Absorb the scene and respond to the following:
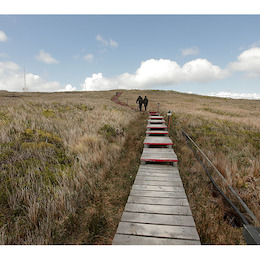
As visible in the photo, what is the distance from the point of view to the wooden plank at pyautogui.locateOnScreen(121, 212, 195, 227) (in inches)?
106

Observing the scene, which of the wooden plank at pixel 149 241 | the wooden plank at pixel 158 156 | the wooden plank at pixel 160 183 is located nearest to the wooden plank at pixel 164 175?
the wooden plank at pixel 160 183

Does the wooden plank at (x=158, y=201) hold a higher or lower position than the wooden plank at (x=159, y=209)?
→ higher

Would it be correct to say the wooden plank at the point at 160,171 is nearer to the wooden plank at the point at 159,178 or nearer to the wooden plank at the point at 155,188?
the wooden plank at the point at 159,178

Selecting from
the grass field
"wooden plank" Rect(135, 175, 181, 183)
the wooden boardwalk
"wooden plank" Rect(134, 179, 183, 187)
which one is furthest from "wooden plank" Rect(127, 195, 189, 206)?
"wooden plank" Rect(135, 175, 181, 183)

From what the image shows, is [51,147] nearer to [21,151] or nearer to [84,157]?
[21,151]

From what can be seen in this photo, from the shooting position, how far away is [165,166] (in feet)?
17.0

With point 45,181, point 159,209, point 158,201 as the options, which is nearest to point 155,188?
point 158,201

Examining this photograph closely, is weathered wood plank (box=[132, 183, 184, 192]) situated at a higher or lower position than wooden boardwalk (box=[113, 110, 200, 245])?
higher

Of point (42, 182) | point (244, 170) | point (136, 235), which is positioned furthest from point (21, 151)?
point (244, 170)

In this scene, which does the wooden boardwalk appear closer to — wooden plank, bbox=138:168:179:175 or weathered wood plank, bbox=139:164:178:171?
wooden plank, bbox=138:168:179:175

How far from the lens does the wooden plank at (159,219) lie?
106 inches

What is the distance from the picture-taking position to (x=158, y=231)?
8.27 feet

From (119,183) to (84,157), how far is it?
5.35ft

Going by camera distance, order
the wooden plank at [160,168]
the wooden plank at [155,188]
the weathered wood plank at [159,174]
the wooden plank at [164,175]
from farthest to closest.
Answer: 1. the wooden plank at [160,168]
2. the weathered wood plank at [159,174]
3. the wooden plank at [164,175]
4. the wooden plank at [155,188]
